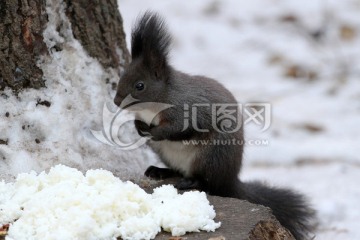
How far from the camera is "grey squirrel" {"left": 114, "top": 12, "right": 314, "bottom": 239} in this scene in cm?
334

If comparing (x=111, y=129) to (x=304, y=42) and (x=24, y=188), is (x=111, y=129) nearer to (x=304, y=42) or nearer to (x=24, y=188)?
(x=24, y=188)

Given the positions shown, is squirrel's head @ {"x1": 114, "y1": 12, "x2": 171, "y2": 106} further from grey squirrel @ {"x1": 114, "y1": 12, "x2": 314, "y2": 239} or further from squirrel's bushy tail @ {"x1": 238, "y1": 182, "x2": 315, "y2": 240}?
squirrel's bushy tail @ {"x1": 238, "y1": 182, "x2": 315, "y2": 240}

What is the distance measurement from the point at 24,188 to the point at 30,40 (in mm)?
858

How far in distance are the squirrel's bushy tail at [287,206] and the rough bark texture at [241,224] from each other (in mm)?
581

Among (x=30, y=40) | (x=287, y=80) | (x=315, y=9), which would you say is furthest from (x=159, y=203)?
(x=315, y=9)

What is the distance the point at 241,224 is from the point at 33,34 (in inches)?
52.7

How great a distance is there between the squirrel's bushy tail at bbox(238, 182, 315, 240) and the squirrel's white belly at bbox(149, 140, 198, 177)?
293 mm

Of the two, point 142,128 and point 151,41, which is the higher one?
point 151,41

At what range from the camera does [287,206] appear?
3580 millimetres

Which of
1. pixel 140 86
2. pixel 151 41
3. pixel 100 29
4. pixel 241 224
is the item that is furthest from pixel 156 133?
pixel 241 224

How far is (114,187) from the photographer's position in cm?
274

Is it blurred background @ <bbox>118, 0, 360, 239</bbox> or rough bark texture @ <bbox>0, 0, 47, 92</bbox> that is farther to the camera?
blurred background @ <bbox>118, 0, 360, 239</bbox>

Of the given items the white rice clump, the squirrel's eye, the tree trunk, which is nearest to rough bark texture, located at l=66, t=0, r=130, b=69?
the tree trunk

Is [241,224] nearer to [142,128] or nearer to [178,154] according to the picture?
[178,154]
